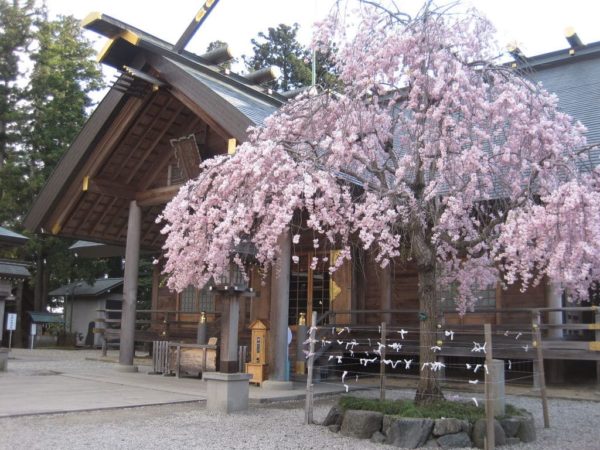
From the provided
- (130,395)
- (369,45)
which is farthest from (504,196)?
(130,395)

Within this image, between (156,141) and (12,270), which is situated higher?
(156,141)

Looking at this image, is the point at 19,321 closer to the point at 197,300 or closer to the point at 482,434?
the point at 197,300

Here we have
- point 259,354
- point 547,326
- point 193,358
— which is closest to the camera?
point 547,326

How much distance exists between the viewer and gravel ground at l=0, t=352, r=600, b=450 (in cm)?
662

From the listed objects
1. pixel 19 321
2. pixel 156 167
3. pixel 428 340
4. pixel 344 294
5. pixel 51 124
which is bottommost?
pixel 19 321

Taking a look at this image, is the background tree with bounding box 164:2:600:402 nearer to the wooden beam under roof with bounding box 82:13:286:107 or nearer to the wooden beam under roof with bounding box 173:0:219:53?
the wooden beam under roof with bounding box 82:13:286:107

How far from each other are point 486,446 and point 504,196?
336cm

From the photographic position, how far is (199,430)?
7410mm

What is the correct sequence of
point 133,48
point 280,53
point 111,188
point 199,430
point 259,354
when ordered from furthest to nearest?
point 280,53
point 111,188
point 133,48
point 259,354
point 199,430

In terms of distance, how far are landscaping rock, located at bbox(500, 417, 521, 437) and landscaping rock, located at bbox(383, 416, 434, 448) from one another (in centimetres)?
93

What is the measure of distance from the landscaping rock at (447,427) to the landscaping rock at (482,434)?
5.7 inches

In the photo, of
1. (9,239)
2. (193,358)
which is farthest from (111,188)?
(193,358)

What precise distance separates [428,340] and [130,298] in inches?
351

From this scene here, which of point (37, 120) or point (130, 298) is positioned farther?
point (37, 120)
